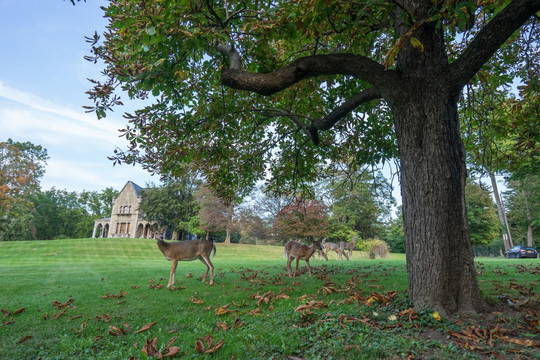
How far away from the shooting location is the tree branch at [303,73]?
4.52 meters

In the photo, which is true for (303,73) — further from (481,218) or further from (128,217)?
(128,217)

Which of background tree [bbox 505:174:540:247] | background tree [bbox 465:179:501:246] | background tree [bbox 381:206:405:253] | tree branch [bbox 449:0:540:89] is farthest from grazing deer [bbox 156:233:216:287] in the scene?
background tree [bbox 381:206:405:253]

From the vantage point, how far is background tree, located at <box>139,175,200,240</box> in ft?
163

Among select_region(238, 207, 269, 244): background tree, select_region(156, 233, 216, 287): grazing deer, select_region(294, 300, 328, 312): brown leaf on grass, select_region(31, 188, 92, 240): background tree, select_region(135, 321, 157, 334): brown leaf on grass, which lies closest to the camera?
select_region(135, 321, 157, 334): brown leaf on grass

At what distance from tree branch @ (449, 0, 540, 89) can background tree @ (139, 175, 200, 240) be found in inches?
1869

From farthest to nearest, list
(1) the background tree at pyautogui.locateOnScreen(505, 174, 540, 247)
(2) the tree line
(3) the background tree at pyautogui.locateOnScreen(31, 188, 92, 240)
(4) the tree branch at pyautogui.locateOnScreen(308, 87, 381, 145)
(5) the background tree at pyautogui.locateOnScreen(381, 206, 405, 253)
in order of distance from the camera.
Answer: (3) the background tree at pyautogui.locateOnScreen(31, 188, 92, 240)
(5) the background tree at pyautogui.locateOnScreen(381, 206, 405, 253)
(1) the background tree at pyautogui.locateOnScreen(505, 174, 540, 247)
(2) the tree line
(4) the tree branch at pyautogui.locateOnScreen(308, 87, 381, 145)

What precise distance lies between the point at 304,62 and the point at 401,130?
6.07 feet

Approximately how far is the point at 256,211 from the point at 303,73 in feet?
149

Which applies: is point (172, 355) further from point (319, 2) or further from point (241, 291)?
point (319, 2)

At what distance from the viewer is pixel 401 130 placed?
14.9ft

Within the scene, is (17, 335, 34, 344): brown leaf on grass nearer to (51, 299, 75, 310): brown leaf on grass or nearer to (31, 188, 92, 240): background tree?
(51, 299, 75, 310): brown leaf on grass

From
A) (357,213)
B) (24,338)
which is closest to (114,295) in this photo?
(24,338)

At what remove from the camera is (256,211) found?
49.6m

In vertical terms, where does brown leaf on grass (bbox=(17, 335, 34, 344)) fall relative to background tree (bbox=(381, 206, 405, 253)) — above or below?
below
